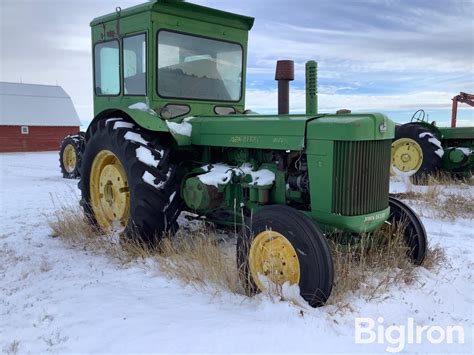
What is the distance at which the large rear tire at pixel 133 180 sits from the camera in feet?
15.2

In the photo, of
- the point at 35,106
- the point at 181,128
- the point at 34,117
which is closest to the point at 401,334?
the point at 181,128

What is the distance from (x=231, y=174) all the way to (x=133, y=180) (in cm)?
100

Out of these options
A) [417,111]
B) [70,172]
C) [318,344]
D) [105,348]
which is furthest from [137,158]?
[70,172]

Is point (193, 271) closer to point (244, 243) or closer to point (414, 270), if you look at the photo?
point (244, 243)

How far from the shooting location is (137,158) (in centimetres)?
463

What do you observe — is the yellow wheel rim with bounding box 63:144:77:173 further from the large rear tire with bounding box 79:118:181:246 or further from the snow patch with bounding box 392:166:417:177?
the snow patch with bounding box 392:166:417:177

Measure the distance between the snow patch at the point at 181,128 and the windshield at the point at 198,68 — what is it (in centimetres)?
41

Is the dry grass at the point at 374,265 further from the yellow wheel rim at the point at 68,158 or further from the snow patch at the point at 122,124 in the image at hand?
the yellow wheel rim at the point at 68,158

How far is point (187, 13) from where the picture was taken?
528cm

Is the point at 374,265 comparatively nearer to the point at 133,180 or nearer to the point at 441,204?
the point at 133,180

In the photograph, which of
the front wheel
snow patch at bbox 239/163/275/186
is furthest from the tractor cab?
the front wheel

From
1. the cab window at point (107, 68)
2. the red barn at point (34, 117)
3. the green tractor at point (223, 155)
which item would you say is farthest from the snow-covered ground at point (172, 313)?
the red barn at point (34, 117)

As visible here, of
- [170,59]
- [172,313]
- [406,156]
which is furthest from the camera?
[406,156]

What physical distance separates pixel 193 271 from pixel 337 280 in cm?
123
